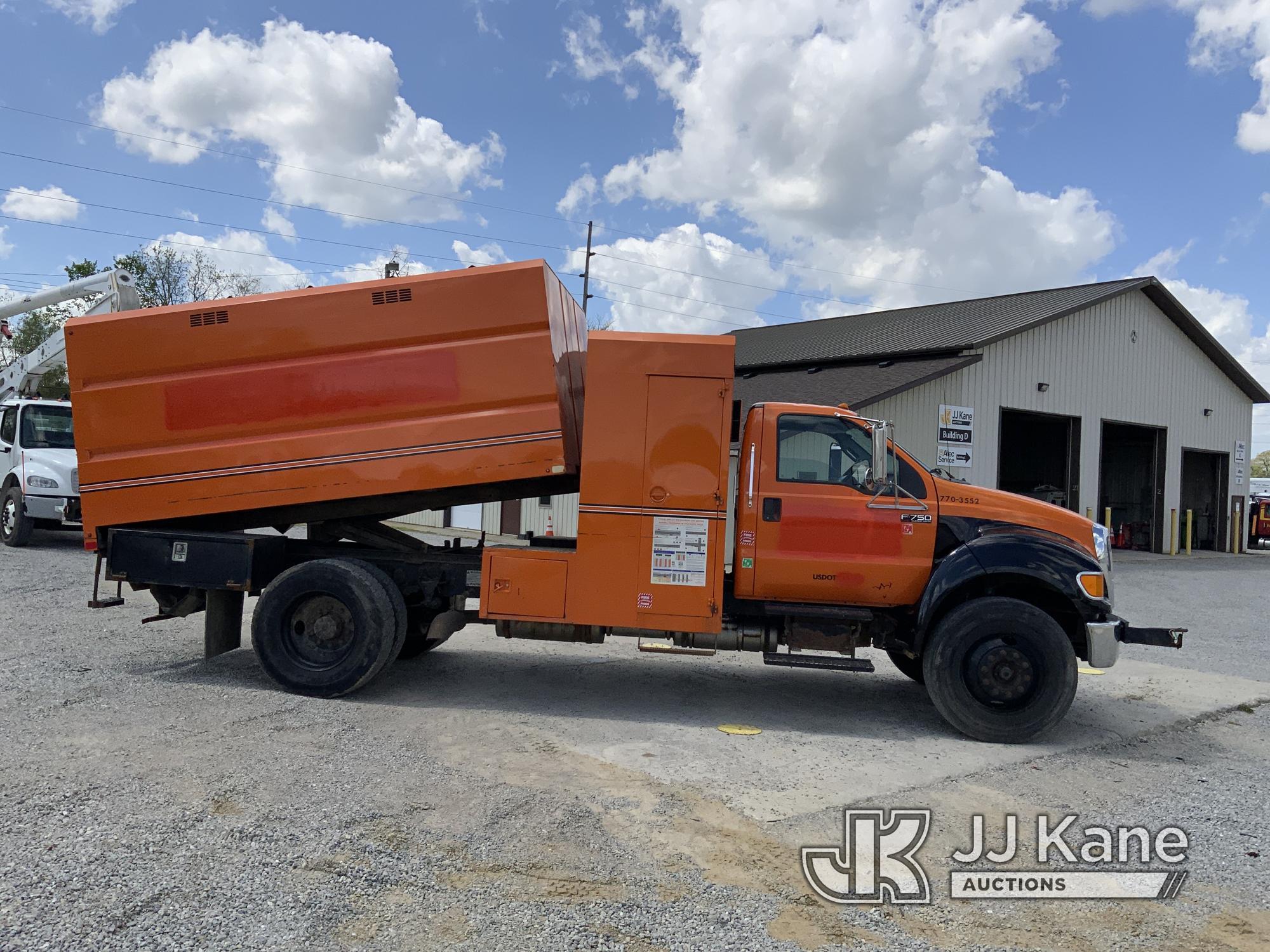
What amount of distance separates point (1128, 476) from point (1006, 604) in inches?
1066

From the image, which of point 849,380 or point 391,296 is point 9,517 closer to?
point 391,296

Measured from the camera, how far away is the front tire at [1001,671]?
6395 millimetres

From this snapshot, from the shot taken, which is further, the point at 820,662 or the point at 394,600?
the point at 394,600

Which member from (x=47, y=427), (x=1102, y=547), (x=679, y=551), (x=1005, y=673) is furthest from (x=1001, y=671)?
(x=47, y=427)

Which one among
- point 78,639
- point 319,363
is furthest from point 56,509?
point 319,363

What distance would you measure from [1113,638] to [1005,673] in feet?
2.71

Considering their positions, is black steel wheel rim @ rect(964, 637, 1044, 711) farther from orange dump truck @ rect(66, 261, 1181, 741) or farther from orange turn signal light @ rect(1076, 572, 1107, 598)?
orange turn signal light @ rect(1076, 572, 1107, 598)

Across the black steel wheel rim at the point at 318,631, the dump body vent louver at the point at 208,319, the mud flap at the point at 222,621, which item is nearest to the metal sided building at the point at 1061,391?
the black steel wheel rim at the point at 318,631

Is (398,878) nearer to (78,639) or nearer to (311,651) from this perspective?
(311,651)

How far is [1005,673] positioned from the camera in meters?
6.46

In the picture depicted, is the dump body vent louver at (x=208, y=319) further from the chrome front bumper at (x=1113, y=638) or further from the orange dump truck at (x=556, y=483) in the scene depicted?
the chrome front bumper at (x=1113, y=638)

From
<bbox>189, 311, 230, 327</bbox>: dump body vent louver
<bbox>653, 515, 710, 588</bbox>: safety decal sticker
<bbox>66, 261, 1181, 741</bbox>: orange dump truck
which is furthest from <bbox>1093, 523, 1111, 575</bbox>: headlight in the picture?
<bbox>189, 311, 230, 327</bbox>: dump body vent louver

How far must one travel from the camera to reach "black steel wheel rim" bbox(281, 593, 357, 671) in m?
7.05

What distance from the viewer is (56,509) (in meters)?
15.0
